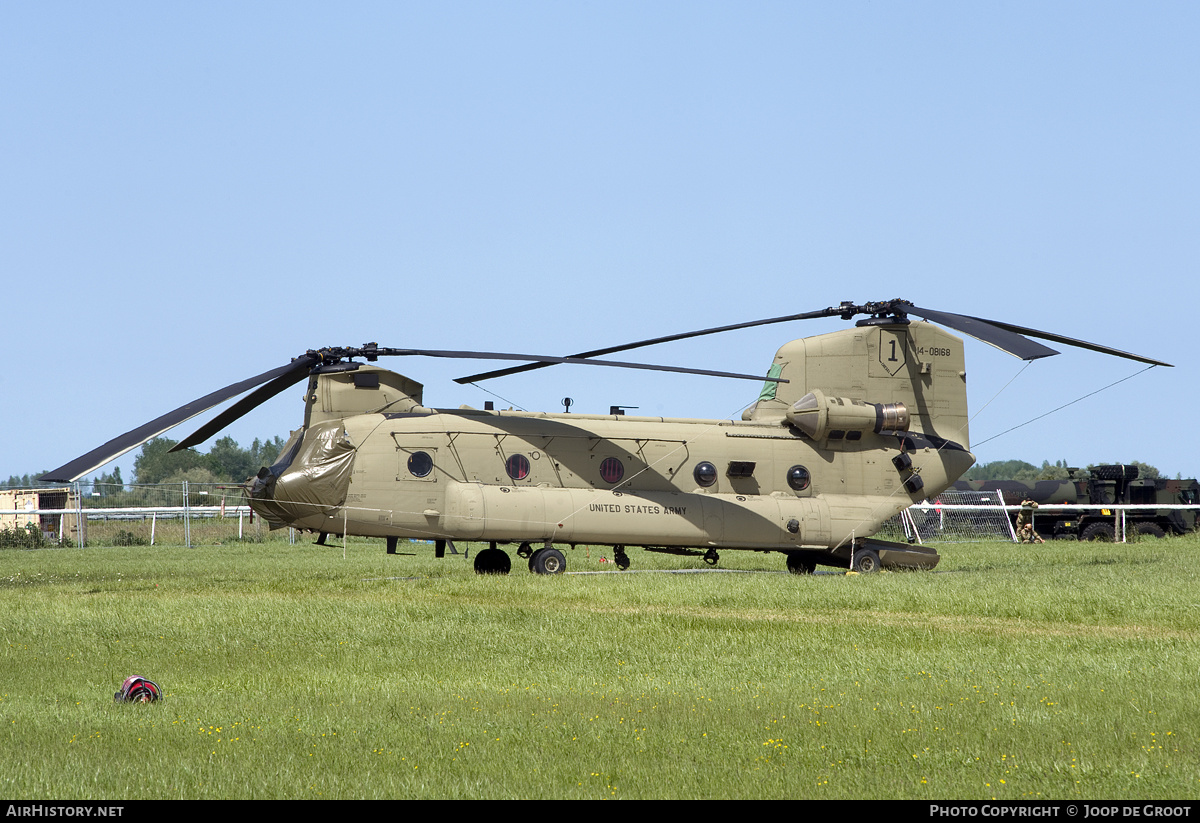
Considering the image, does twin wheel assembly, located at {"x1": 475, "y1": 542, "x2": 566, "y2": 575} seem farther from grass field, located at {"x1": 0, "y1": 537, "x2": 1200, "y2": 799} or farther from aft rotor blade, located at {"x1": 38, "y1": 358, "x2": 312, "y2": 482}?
aft rotor blade, located at {"x1": 38, "y1": 358, "x2": 312, "y2": 482}

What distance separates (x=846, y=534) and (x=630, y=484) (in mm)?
4435

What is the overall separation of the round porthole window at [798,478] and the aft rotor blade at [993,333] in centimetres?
387

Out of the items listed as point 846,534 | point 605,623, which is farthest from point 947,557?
point 605,623

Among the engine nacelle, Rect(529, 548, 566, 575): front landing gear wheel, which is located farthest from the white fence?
→ Rect(529, 548, 566, 575): front landing gear wheel

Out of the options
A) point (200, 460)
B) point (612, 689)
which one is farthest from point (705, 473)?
point (200, 460)

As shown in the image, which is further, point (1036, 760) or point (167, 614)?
point (167, 614)

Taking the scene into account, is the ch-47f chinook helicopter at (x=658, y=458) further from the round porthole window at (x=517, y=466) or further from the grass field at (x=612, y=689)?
the grass field at (x=612, y=689)

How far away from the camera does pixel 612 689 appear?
9977mm

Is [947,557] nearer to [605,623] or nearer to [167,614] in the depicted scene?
[605,623]

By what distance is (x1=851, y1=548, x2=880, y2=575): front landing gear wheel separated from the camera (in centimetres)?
2247

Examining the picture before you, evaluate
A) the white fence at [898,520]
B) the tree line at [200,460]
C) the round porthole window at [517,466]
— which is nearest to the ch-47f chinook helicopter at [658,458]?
the round porthole window at [517,466]

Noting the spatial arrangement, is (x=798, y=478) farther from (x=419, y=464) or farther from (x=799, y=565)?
(x=419, y=464)

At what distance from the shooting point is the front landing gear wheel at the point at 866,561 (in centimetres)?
2247

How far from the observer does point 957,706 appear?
9.00 metres
